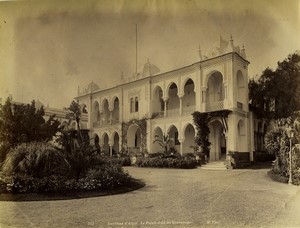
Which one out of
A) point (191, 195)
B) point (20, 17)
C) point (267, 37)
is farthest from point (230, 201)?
point (20, 17)

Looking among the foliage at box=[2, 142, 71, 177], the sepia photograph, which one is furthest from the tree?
the foliage at box=[2, 142, 71, 177]

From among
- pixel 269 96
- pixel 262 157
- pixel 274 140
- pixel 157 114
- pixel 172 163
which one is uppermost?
pixel 269 96

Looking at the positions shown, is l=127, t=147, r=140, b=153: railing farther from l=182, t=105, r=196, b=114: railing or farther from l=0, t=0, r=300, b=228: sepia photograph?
l=0, t=0, r=300, b=228: sepia photograph

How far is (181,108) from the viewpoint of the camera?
611 inches

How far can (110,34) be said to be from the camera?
620cm

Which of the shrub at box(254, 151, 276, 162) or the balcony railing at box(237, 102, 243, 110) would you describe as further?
the balcony railing at box(237, 102, 243, 110)

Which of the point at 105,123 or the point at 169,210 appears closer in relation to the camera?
the point at 169,210

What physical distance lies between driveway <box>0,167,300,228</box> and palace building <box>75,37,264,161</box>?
6.56m

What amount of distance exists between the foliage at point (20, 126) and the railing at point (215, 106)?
22.4ft

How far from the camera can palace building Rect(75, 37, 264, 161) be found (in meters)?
13.1

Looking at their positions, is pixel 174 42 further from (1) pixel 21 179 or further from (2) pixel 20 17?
(1) pixel 21 179

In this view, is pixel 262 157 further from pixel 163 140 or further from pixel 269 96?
pixel 163 140

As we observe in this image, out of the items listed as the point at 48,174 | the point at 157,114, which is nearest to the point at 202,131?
the point at 157,114

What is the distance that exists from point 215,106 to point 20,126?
28.1 feet
